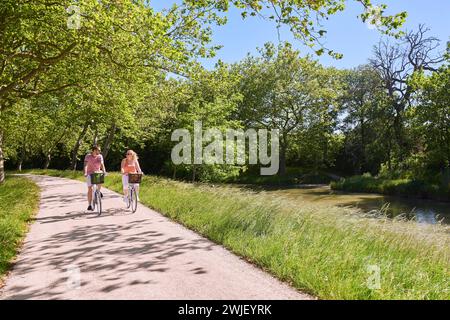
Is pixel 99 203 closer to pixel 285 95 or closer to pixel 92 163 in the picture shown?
pixel 92 163

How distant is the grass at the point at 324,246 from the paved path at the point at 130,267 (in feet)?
1.29

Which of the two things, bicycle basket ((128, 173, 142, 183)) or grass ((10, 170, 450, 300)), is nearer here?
grass ((10, 170, 450, 300))

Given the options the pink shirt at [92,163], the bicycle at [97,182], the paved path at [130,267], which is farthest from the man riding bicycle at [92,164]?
the paved path at [130,267]

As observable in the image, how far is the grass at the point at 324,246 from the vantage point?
A: 225 inches

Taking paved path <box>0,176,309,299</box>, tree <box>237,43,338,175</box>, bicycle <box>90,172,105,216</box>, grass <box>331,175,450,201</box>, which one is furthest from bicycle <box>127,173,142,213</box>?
tree <box>237,43,338,175</box>

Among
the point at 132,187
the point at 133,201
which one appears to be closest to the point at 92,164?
the point at 132,187

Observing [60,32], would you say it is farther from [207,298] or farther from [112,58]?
[207,298]

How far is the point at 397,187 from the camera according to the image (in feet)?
104

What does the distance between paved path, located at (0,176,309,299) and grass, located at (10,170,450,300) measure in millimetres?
394

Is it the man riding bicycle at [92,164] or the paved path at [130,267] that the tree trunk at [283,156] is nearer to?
the man riding bicycle at [92,164]

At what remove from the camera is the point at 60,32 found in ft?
40.8

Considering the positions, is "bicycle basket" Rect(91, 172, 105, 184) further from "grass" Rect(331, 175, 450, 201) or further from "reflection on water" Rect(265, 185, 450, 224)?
"grass" Rect(331, 175, 450, 201)

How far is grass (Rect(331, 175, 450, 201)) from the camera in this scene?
93.2 feet

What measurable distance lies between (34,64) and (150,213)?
8.21 meters
